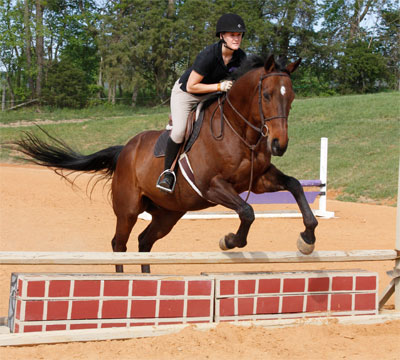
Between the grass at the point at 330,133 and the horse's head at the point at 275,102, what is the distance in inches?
410

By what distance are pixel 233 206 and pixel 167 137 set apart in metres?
1.12

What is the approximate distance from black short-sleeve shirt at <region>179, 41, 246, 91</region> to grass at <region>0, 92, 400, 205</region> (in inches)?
398

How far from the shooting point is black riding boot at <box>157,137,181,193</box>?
14.8 feet

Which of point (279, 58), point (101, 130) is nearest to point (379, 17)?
point (101, 130)

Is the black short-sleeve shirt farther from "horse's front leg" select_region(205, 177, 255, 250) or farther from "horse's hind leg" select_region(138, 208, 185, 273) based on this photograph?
"horse's hind leg" select_region(138, 208, 185, 273)

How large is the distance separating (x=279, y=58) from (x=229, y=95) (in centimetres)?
53

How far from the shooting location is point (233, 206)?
4.04m

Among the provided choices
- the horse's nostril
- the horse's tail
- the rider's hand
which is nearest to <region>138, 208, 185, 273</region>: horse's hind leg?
the horse's tail

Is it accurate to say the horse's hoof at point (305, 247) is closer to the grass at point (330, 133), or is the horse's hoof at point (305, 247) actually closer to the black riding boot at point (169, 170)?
the black riding boot at point (169, 170)

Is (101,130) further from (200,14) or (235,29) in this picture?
(235,29)

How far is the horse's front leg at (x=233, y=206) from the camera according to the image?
3996mm

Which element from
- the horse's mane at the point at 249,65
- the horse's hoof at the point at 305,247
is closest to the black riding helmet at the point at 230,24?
the horse's mane at the point at 249,65

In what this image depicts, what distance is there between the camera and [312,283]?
4250 mm

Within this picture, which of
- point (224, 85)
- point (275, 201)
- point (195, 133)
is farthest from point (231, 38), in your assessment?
point (275, 201)
